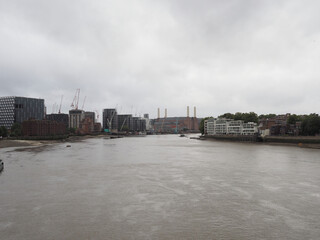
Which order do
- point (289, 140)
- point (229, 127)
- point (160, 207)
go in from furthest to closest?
point (229, 127) < point (289, 140) < point (160, 207)

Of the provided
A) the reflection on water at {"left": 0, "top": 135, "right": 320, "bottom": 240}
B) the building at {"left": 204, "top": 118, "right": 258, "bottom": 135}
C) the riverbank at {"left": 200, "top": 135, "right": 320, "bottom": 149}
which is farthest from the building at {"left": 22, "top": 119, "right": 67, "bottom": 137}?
the building at {"left": 204, "top": 118, "right": 258, "bottom": 135}

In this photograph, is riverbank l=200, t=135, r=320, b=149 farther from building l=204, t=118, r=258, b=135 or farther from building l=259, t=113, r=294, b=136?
building l=204, t=118, r=258, b=135

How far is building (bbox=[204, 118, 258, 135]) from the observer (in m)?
137

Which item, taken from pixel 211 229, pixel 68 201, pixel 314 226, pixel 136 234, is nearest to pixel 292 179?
pixel 314 226

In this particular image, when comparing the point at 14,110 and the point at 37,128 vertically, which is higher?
the point at 14,110

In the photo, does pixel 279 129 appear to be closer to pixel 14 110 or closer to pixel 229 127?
pixel 229 127

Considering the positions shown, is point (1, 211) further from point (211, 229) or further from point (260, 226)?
point (260, 226)

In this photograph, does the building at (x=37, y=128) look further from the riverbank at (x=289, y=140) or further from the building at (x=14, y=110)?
the riverbank at (x=289, y=140)

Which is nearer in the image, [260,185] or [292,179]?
[260,185]

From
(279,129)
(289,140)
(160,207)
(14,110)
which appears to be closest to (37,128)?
(14,110)

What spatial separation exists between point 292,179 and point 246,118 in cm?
12830

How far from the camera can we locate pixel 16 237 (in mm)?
12961

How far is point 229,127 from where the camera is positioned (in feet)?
510

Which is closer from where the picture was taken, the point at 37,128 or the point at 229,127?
the point at 37,128
